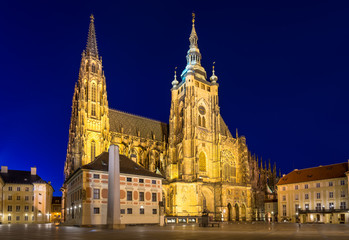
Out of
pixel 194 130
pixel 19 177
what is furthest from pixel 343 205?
pixel 19 177

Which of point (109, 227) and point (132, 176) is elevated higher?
point (132, 176)

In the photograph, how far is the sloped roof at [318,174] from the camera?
69875mm

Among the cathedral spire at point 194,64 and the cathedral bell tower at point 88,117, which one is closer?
the cathedral bell tower at point 88,117

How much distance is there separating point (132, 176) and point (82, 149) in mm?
21203

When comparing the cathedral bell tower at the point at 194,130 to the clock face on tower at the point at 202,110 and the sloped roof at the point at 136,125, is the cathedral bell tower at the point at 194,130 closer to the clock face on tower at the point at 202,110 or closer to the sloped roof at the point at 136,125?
the clock face on tower at the point at 202,110

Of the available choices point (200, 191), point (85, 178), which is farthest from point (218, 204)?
point (85, 178)

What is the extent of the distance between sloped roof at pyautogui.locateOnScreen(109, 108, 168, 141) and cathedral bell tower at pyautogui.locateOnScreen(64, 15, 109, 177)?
21.6ft

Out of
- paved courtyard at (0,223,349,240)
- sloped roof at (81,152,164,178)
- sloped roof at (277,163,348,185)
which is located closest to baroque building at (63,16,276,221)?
sloped roof at (277,163,348,185)

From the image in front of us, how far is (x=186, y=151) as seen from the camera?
75562 millimetres

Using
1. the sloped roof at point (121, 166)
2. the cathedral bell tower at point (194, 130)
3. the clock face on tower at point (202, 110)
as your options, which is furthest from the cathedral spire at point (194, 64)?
the sloped roof at point (121, 166)

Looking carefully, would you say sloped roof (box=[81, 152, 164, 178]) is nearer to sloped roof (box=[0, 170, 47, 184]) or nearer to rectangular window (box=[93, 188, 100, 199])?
rectangular window (box=[93, 188, 100, 199])

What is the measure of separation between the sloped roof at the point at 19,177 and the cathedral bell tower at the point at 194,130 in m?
34.5

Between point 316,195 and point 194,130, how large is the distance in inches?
1144

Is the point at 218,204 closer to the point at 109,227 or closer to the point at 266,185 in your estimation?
the point at 266,185
